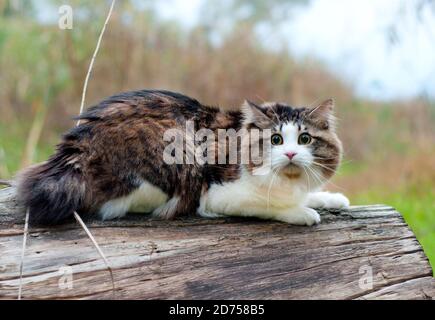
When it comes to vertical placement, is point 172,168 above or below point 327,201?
above

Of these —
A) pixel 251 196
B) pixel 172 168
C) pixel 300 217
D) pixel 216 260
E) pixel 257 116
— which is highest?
pixel 257 116

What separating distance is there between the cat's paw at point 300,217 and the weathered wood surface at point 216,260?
4cm

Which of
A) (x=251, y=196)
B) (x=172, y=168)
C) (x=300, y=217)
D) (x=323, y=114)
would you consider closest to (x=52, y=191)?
(x=172, y=168)

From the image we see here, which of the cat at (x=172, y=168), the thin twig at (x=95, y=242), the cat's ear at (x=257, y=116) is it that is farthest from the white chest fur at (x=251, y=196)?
the thin twig at (x=95, y=242)

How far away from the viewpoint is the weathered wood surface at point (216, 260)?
2.12 m

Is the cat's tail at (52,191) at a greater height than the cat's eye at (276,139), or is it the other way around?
the cat's eye at (276,139)

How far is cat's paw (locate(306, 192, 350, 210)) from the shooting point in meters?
2.92

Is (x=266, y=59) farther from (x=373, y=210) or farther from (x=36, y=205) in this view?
(x=36, y=205)

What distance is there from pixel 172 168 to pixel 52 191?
563 mm

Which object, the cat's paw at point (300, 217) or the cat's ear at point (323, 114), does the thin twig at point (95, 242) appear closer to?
the cat's paw at point (300, 217)

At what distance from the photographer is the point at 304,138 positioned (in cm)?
265

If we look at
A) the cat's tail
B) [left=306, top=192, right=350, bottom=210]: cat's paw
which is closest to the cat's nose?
[left=306, top=192, right=350, bottom=210]: cat's paw

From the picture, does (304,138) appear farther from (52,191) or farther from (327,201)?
(52,191)

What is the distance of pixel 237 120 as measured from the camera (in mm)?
2834
